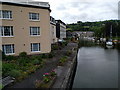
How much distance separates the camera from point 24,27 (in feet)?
83.1

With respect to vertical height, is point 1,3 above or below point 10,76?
above

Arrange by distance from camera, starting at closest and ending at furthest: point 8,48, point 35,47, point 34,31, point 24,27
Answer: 1. point 8,48
2. point 24,27
3. point 34,31
4. point 35,47

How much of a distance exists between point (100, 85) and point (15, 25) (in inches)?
699

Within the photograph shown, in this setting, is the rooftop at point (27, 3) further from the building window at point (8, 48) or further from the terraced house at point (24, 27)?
the building window at point (8, 48)

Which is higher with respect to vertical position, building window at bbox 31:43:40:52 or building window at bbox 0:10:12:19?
building window at bbox 0:10:12:19

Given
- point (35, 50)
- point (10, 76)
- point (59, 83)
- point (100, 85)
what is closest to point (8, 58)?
Result: point (35, 50)

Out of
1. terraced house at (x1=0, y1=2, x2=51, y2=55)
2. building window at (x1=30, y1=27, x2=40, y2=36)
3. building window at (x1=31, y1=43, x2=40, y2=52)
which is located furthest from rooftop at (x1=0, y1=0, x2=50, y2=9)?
building window at (x1=31, y1=43, x2=40, y2=52)

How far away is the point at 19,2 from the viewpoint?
24297 mm

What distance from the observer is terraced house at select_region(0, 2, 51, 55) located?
77.8 feet

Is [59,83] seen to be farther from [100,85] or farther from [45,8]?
[45,8]

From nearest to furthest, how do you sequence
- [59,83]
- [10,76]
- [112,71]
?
[59,83]
[10,76]
[112,71]

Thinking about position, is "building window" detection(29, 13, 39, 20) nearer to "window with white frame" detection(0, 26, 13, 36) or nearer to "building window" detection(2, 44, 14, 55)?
"window with white frame" detection(0, 26, 13, 36)

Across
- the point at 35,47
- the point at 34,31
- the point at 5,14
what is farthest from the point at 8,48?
the point at 5,14

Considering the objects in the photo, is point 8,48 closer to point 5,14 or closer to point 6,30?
point 6,30
